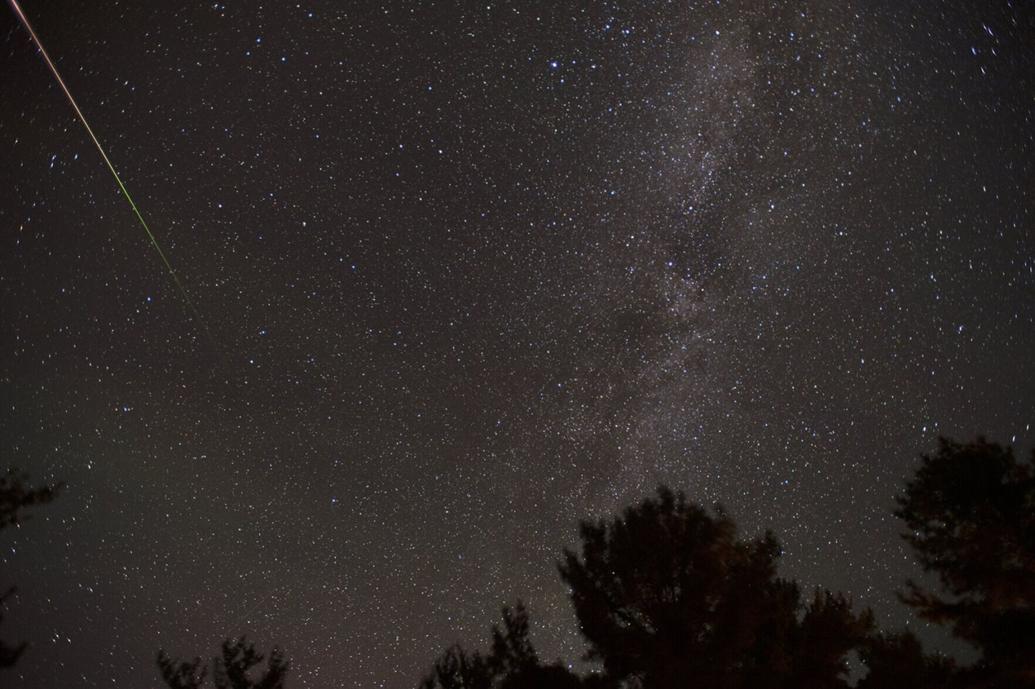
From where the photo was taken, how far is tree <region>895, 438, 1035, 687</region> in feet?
27.8

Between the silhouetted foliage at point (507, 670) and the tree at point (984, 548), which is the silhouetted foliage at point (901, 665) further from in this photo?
the silhouetted foliage at point (507, 670)

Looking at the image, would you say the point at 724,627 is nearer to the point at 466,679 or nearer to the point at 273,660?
the point at 466,679

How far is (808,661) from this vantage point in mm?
9797

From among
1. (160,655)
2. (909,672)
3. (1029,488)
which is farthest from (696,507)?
(160,655)

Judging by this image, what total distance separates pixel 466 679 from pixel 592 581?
6047mm

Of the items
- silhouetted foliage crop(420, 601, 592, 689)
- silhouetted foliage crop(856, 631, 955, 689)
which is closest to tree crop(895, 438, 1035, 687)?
silhouetted foliage crop(856, 631, 955, 689)

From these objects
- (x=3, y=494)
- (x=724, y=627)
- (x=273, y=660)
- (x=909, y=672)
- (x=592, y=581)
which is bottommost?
(x=909, y=672)

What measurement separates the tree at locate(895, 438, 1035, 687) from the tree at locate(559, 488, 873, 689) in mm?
1951

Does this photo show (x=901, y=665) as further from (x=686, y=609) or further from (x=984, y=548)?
(x=686, y=609)

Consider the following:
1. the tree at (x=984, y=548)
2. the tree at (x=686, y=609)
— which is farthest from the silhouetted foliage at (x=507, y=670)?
the tree at (x=984, y=548)

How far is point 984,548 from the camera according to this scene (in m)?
8.79

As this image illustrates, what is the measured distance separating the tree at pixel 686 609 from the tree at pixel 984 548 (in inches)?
76.8

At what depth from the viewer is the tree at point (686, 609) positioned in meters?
7.99

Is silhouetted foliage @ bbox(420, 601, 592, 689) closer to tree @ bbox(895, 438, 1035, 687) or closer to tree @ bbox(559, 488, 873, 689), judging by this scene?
tree @ bbox(559, 488, 873, 689)
